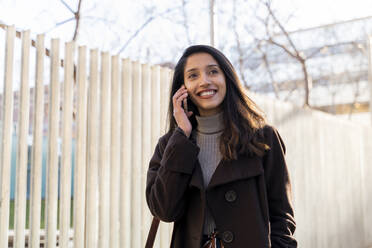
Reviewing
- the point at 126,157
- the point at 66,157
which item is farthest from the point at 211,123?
the point at 126,157

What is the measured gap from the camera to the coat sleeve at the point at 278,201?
176 cm

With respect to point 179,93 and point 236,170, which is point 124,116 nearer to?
point 179,93

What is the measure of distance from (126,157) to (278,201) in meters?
1.62

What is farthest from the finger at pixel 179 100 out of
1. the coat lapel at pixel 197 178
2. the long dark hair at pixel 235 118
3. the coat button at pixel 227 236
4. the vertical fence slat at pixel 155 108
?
the vertical fence slat at pixel 155 108

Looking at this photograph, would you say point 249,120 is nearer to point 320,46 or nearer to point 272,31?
point 272,31

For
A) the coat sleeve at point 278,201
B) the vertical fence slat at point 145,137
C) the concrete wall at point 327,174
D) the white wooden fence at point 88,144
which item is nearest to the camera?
the coat sleeve at point 278,201

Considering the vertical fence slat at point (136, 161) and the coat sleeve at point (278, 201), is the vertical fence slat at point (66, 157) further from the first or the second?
the coat sleeve at point (278, 201)

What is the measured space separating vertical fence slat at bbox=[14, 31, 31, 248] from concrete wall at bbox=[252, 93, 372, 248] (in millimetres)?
2524

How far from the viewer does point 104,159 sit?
9.86 ft

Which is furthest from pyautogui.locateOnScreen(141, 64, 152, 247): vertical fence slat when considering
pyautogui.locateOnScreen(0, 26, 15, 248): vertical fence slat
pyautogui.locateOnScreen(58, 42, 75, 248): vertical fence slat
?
pyautogui.locateOnScreen(0, 26, 15, 248): vertical fence slat

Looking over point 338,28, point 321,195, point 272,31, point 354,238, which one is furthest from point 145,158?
point 338,28

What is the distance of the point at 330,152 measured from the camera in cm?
641

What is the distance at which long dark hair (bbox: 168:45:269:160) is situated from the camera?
5.81 feet

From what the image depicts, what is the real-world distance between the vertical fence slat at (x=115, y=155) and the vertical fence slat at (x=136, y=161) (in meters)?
0.16
